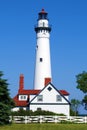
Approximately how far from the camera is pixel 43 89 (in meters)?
65.3

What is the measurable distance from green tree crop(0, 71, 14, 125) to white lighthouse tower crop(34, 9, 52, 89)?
2439cm

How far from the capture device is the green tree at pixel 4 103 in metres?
41.8

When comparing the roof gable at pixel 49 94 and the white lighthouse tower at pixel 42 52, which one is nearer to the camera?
the roof gable at pixel 49 94

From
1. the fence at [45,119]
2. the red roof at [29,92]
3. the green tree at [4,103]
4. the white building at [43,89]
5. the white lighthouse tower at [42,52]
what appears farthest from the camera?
the white lighthouse tower at [42,52]

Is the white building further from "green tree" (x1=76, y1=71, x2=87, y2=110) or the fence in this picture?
the fence

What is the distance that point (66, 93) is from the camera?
6688 centimetres

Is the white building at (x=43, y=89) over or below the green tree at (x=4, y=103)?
over

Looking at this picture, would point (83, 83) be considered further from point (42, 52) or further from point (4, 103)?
point (4, 103)

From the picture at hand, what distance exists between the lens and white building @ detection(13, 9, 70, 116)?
6506 cm

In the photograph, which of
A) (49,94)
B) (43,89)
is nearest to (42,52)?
(43,89)

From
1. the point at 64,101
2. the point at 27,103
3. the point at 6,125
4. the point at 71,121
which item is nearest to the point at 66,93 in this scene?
the point at 64,101

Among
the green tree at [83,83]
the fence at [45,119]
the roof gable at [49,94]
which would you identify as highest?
the green tree at [83,83]

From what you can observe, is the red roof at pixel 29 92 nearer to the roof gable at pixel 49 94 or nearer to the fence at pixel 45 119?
the roof gable at pixel 49 94

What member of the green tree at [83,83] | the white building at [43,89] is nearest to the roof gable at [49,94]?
the white building at [43,89]
